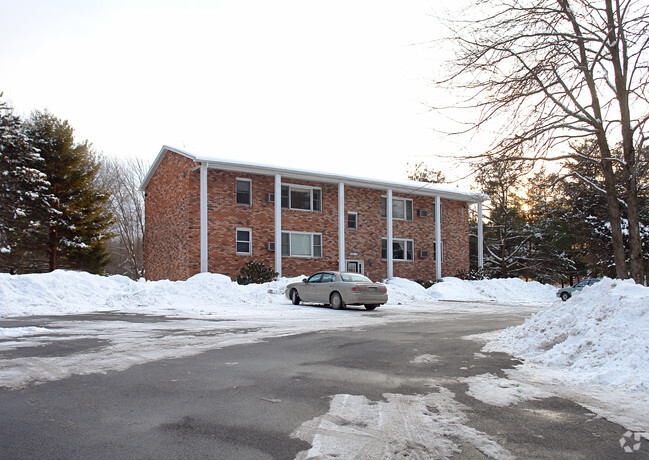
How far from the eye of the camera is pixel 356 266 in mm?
29141

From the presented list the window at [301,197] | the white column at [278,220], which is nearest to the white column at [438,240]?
the window at [301,197]

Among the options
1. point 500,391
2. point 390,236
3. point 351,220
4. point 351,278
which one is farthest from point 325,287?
point 500,391

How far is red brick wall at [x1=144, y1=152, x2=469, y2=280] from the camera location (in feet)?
79.6

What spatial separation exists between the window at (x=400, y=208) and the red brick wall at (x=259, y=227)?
1.15 ft

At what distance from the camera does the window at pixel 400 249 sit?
1196 inches

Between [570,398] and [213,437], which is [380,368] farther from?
[213,437]

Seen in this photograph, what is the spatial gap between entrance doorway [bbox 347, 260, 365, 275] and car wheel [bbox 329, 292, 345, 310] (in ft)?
36.1

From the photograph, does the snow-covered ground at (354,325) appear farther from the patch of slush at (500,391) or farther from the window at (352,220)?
the window at (352,220)

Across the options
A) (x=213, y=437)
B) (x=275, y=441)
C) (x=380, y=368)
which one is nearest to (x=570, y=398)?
(x=380, y=368)

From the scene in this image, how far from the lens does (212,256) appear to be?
24062mm

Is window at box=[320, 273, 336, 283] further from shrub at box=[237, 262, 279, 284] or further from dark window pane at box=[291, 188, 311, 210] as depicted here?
dark window pane at box=[291, 188, 311, 210]

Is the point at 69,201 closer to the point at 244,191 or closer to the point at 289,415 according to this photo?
the point at 244,191

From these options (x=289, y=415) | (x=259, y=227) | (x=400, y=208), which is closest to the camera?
(x=289, y=415)

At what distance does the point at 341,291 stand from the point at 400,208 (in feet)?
49.5
